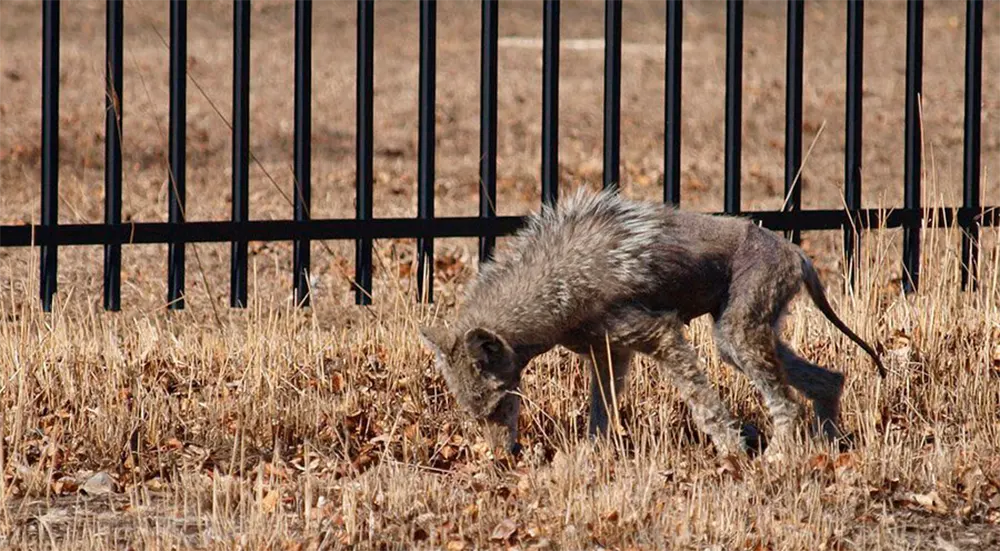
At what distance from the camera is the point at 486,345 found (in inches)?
238

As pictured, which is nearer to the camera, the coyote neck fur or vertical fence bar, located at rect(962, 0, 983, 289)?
the coyote neck fur

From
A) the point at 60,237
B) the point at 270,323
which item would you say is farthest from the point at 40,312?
the point at 270,323

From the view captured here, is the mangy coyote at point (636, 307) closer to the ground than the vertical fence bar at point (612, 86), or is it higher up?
closer to the ground

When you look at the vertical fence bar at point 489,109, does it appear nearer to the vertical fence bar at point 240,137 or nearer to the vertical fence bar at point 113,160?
the vertical fence bar at point 240,137

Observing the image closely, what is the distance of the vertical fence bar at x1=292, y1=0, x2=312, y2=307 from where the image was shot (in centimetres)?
822

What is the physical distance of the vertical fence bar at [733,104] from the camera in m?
8.86

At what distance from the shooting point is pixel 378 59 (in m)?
21.1

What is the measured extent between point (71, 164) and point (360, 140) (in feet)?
27.1

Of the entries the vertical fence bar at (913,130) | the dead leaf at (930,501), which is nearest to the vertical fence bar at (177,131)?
the dead leaf at (930,501)

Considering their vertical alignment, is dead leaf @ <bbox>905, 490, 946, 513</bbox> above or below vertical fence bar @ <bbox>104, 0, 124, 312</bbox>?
below

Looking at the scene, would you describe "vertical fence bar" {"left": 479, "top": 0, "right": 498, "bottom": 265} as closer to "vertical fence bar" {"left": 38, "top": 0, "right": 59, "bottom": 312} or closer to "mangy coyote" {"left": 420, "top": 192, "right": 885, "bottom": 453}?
"mangy coyote" {"left": 420, "top": 192, "right": 885, "bottom": 453}

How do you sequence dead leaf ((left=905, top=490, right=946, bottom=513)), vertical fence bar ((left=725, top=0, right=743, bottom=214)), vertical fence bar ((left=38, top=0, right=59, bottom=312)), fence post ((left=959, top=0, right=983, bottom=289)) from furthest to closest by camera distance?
1. fence post ((left=959, top=0, right=983, bottom=289))
2. vertical fence bar ((left=725, top=0, right=743, bottom=214))
3. vertical fence bar ((left=38, top=0, right=59, bottom=312))
4. dead leaf ((left=905, top=490, right=946, bottom=513))

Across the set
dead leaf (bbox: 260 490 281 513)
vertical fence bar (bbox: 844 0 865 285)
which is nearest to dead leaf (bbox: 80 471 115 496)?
dead leaf (bbox: 260 490 281 513)

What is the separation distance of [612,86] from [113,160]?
2747 millimetres
